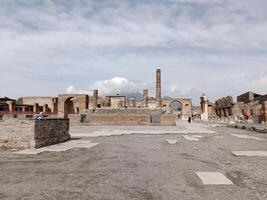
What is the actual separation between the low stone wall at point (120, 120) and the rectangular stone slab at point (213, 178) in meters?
31.2

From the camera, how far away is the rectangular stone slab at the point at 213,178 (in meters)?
6.86

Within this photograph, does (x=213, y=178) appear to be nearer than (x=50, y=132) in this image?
Yes

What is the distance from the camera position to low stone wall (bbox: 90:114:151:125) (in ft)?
129

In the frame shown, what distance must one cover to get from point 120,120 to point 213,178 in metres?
32.3

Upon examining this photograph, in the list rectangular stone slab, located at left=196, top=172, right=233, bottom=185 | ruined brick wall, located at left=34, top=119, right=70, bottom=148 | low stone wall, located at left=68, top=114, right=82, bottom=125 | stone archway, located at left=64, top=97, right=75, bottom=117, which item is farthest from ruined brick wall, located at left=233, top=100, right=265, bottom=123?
rectangular stone slab, located at left=196, top=172, right=233, bottom=185

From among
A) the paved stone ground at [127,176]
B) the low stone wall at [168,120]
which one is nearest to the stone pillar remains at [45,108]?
the low stone wall at [168,120]

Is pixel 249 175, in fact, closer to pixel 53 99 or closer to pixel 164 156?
pixel 164 156

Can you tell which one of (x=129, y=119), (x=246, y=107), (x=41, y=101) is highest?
(x=41, y=101)

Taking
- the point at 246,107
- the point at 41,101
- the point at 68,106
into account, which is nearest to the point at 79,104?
the point at 68,106

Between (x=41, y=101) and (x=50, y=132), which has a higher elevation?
(x=41, y=101)

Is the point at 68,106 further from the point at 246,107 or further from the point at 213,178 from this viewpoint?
the point at 213,178

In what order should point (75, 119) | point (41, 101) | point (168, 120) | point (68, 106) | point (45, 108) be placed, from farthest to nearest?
1. point (41, 101)
2. point (45, 108)
3. point (68, 106)
4. point (75, 119)
5. point (168, 120)

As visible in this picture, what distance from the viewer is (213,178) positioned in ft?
23.8

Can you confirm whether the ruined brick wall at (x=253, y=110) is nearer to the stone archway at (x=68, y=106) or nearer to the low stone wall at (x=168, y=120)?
the low stone wall at (x=168, y=120)
